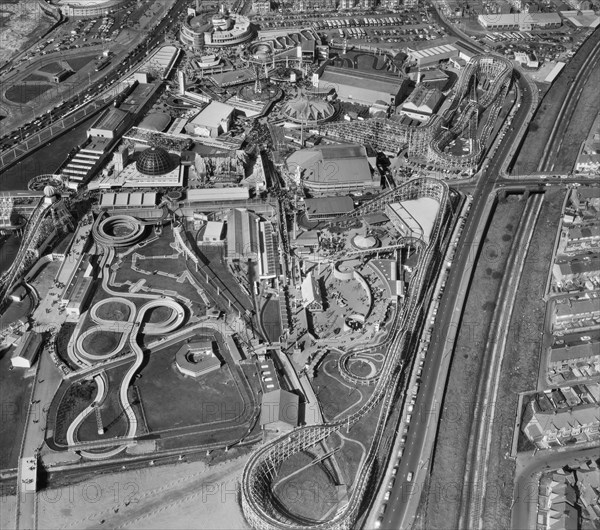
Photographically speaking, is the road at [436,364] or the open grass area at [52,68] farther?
the open grass area at [52,68]

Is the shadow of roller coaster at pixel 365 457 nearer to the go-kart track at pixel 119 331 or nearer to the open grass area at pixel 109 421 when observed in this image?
the go-kart track at pixel 119 331

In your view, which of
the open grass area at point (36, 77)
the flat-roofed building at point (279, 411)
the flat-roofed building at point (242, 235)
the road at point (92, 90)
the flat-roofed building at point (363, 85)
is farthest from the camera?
the open grass area at point (36, 77)

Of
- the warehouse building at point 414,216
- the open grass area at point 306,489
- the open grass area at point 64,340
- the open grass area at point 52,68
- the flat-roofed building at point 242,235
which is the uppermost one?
the open grass area at point 52,68

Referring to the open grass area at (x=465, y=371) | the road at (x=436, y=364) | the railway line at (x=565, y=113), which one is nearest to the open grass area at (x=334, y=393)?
the road at (x=436, y=364)

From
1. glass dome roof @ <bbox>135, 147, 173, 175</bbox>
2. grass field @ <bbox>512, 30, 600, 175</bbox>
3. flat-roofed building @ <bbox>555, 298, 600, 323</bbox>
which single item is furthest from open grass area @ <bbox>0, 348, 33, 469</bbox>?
grass field @ <bbox>512, 30, 600, 175</bbox>

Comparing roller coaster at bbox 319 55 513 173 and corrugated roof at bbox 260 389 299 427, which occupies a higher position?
roller coaster at bbox 319 55 513 173

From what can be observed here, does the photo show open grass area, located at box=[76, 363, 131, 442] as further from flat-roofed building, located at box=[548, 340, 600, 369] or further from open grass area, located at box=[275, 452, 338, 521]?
flat-roofed building, located at box=[548, 340, 600, 369]
